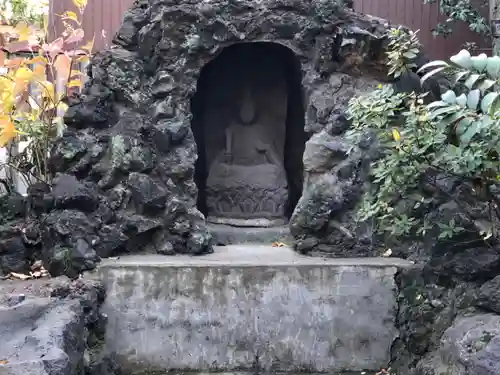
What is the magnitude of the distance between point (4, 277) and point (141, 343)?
4.26 feet

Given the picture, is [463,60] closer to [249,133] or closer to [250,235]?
[250,235]

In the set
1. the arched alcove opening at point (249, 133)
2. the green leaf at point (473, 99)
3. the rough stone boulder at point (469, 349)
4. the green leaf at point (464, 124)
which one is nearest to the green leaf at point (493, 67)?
the green leaf at point (473, 99)

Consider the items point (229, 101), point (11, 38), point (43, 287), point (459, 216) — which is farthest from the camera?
point (229, 101)

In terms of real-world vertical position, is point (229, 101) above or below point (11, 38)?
below

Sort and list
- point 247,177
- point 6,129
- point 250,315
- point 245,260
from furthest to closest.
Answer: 1. point 247,177
2. point 6,129
3. point 245,260
4. point 250,315

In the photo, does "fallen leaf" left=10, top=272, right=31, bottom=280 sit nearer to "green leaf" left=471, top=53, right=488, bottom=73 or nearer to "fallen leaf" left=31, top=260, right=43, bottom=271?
"fallen leaf" left=31, top=260, right=43, bottom=271

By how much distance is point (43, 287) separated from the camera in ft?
16.0

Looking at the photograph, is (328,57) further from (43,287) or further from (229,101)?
(43,287)

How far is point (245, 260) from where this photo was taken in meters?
5.18

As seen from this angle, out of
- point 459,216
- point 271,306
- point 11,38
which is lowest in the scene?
point 271,306

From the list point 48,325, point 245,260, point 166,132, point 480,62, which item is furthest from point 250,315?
point 480,62

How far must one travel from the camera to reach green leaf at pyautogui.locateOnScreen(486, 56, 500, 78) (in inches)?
132

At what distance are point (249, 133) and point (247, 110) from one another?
0.24 meters

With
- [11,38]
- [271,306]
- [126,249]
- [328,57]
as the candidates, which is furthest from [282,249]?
[11,38]
